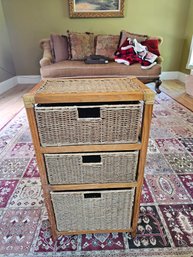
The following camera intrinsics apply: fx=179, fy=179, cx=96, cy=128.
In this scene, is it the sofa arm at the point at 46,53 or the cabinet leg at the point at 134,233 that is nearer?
the cabinet leg at the point at 134,233

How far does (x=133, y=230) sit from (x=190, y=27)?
3.99 meters

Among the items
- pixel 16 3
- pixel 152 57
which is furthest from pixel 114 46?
pixel 16 3

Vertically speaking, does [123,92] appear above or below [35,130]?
above

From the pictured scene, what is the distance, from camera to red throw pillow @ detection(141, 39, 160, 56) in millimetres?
2963

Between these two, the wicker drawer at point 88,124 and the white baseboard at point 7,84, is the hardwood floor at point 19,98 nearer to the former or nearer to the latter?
the white baseboard at point 7,84

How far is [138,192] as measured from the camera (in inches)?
29.4

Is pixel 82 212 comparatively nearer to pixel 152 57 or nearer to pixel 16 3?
pixel 152 57

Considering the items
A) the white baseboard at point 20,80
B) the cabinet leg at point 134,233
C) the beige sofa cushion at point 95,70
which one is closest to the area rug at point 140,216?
the cabinet leg at point 134,233

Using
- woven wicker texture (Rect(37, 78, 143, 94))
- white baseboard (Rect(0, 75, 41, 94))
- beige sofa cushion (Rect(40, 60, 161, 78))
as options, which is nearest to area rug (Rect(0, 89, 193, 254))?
woven wicker texture (Rect(37, 78, 143, 94))

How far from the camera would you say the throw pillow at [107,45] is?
125 inches

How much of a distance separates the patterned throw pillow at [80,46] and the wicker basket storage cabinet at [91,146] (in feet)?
8.69

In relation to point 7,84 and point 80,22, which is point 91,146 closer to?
point 7,84

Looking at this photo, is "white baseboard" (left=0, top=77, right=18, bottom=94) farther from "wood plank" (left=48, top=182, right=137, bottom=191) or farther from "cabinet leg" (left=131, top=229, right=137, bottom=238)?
"cabinet leg" (left=131, top=229, right=137, bottom=238)

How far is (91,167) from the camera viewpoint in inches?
27.1
